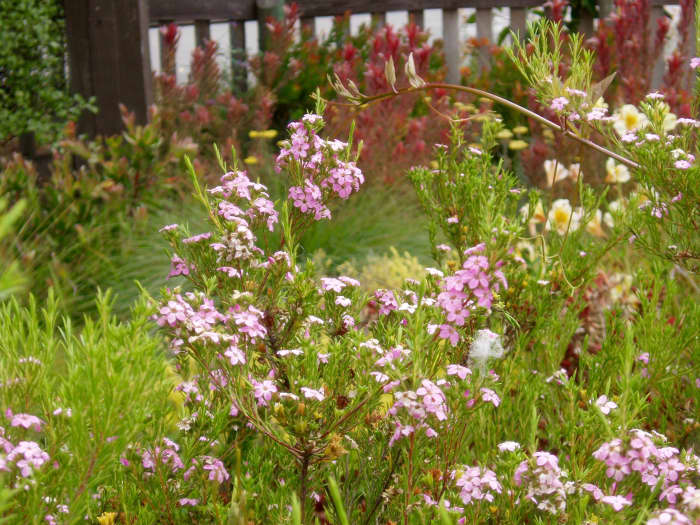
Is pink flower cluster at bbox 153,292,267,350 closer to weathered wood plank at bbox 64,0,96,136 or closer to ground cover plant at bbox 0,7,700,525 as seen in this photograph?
ground cover plant at bbox 0,7,700,525

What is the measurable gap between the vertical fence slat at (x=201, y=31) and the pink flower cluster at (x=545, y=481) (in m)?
6.51

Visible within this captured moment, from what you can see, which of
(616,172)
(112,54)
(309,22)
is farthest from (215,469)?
(309,22)

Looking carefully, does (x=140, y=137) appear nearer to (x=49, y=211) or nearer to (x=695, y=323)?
(x=49, y=211)

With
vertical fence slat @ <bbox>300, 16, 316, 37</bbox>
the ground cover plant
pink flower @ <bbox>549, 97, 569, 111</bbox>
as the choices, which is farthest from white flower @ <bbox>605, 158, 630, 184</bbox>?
vertical fence slat @ <bbox>300, 16, 316, 37</bbox>

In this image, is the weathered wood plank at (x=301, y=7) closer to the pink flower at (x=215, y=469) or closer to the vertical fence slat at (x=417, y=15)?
the vertical fence slat at (x=417, y=15)

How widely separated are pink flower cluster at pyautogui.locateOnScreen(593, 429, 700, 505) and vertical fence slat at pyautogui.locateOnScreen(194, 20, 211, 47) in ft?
21.4

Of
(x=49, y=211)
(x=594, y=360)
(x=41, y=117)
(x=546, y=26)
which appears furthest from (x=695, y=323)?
(x=41, y=117)

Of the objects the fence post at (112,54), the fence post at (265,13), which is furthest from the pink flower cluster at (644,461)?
the fence post at (265,13)

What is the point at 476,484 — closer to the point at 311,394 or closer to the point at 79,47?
the point at 311,394

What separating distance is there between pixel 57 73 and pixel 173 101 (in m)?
1.08

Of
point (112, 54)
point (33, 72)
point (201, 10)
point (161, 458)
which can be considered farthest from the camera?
point (201, 10)

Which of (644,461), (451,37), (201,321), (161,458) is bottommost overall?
(161,458)

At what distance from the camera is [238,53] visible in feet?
25.3

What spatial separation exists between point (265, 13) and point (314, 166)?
6.32 m
